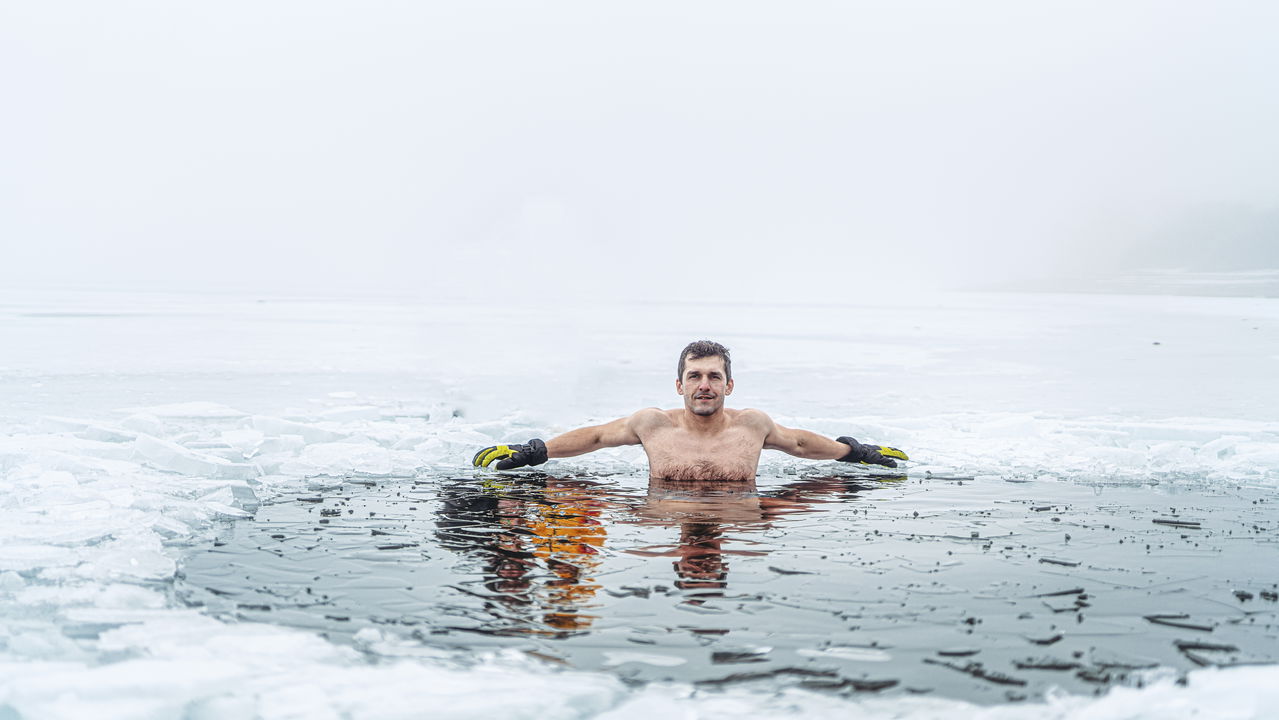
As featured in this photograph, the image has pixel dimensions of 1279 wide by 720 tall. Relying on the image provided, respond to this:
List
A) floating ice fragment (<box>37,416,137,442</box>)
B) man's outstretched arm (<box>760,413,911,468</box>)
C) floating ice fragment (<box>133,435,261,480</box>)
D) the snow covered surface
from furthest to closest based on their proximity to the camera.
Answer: floating ice fragment (<box>37,416,137,442</box>), man's outstretched arm (<box>760,413,911,468</box>), floating ice fragment (<box>133,435,261,480</box>), the snow covered surface

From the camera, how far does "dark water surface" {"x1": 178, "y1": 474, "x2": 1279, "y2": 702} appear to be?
154 inches

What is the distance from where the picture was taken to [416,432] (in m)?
10.3

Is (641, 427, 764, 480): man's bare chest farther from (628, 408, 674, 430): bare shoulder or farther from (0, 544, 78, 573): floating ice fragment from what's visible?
(0, 544, 78, 573): floating ice fragment

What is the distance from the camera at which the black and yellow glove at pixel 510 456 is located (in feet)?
27.5

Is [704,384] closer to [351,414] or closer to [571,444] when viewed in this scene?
[571,444]

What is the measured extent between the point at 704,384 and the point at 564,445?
1414mm

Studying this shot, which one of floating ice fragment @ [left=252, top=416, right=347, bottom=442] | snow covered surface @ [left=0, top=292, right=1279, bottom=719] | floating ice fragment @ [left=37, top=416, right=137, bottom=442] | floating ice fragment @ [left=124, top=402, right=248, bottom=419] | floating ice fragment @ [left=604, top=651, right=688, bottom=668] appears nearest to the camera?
snow covered surface @ [left=0, top=292, right=1279, bottom=719]

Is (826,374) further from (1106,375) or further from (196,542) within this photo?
(196,542)

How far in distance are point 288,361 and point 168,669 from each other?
50.0ft

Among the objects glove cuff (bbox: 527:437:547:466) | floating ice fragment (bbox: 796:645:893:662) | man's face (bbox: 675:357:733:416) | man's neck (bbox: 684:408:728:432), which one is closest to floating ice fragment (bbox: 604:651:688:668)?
floating ice fragment (bbox: 796:645:893:662)

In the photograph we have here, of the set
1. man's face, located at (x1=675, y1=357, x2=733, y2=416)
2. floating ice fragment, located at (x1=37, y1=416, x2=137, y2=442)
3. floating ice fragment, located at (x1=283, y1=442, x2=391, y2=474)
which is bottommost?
floating ice fragment, located at (x1=283, y1=442, x2=391, y2=474)

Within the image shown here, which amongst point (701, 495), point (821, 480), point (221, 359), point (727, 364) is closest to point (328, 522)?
point (701, 495)

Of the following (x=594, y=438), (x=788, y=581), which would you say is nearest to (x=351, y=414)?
(x=594, y=438)

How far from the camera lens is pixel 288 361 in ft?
60.2
